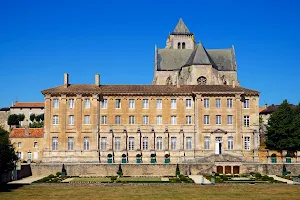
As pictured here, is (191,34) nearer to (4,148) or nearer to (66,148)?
(66,148)

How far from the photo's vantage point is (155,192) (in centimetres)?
3866

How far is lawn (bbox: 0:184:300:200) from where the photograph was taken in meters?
35.9

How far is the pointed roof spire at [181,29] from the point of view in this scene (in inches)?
3944

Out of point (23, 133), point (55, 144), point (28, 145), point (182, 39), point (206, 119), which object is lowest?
point (28, 145)

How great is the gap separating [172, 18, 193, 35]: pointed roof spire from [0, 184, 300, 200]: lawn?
202 feet

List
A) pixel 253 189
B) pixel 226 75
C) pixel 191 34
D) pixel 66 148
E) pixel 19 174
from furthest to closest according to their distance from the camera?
pixel 191 34 < pixel 226 75 < pixel 66 148 < pixel 19 174 < pixel 253 189

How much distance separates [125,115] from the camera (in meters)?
61.0

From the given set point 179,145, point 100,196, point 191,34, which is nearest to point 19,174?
point 100,196

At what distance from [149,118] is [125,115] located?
3.12 m

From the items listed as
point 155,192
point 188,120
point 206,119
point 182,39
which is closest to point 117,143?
point 188,120

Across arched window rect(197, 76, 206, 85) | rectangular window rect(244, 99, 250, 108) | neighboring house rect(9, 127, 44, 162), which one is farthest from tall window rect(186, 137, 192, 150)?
neighboring house rect(9, 127, 44, 162)

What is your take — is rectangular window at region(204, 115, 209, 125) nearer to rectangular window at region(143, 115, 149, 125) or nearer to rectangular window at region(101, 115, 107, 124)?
rectangular window at region(143, 115, 149, 125)

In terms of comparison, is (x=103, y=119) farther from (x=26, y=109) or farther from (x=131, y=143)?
(x=26, y=109)

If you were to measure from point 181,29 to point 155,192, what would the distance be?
67116mm
